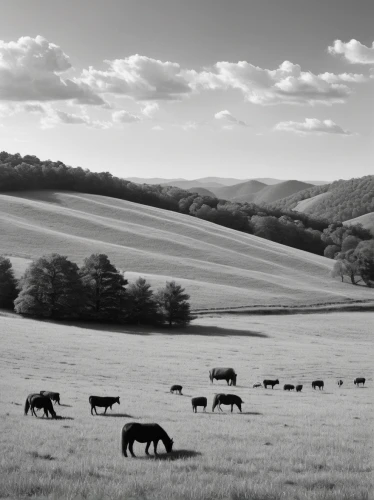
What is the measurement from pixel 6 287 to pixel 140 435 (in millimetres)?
61373

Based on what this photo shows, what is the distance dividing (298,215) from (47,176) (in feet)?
306

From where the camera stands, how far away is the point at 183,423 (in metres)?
19.5

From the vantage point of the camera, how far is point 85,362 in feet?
123

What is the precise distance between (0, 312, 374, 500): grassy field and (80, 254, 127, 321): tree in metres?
16.6

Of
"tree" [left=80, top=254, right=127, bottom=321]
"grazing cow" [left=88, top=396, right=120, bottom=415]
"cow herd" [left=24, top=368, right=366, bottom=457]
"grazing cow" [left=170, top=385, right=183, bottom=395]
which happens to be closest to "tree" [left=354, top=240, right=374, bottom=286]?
"tree" [left=80, top=254, right=127, bottom=321]

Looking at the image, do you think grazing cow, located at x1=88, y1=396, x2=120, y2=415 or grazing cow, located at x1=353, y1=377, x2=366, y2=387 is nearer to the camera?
grazing cow, located at x1=88, y1=396, x2=120, y2=415

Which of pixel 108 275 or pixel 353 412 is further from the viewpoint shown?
pixel 108 275

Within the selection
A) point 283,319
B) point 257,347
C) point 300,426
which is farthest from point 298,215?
point 300,426

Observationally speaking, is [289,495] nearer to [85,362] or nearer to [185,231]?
[85,362]

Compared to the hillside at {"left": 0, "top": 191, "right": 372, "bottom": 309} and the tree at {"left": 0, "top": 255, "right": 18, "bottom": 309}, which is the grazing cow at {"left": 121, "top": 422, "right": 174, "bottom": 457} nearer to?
the tree at {"left": 0, "top": 255, "right": 18, "bottom": 309}

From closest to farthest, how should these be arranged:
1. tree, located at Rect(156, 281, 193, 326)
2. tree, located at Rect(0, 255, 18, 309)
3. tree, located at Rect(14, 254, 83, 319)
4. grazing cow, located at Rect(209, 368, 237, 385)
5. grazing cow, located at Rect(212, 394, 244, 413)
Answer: grazing cow, located at Rect(212, 394, 244, 413), grazing cow, located at Rect(209, 368, 237, 385), tree, located at Rect(14, 254, 83, 319), tree, located at Rect(156, 281, 193, 326), tree, located at Rect(0, 255, 18, 309)

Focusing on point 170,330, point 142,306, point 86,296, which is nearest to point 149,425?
point 170,330

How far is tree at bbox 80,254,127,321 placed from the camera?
231ft

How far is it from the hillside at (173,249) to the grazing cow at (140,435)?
65.6 meters
